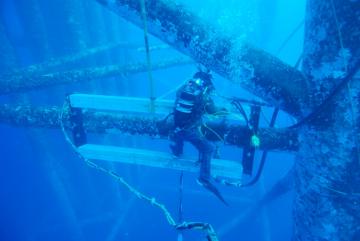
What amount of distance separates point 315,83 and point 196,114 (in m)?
0.93

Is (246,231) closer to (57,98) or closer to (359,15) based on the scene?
(57,98)

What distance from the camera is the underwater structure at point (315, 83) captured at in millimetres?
2092

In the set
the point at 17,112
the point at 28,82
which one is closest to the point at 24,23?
the point at 28,82

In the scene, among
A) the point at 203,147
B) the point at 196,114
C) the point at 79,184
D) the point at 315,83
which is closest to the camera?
the point at 315,83

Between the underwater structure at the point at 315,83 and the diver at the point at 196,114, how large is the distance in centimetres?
18

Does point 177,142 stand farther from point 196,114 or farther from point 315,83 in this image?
point 315,83

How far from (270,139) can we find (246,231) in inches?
279

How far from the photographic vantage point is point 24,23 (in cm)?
823

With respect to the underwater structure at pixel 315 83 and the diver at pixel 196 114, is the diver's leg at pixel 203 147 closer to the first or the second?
the diver at pixel 196 114

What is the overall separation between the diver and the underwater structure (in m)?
0.18

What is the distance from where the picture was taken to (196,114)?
8.02 ft

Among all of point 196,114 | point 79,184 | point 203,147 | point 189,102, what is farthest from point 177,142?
point 79,184

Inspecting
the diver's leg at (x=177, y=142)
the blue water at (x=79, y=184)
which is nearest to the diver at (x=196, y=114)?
the diver's leg at (x=177, y=142)

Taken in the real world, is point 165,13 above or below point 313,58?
above
